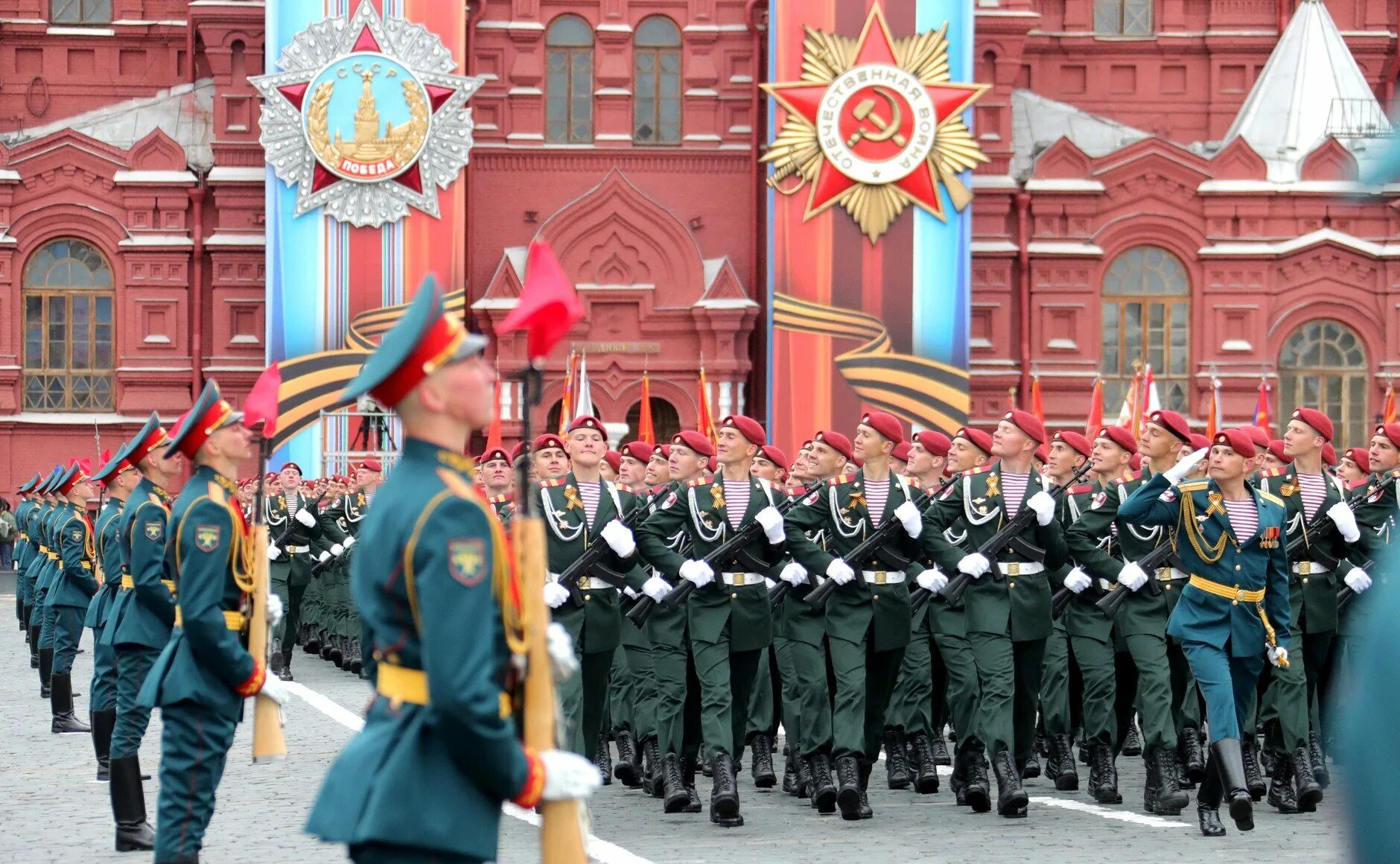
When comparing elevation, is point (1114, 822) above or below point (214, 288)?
below

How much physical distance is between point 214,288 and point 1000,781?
23327mm

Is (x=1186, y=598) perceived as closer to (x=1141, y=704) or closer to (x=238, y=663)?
(x=1141, y=704)

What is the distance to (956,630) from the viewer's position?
10.4 m

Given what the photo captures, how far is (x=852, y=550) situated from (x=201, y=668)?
4219 millimetres

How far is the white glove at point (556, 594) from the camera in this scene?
32.8ft

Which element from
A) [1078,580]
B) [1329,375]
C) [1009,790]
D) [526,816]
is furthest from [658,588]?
[1329,375]

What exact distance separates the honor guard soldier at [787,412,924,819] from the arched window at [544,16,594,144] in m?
20.4

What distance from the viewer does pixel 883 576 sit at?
33.8ft

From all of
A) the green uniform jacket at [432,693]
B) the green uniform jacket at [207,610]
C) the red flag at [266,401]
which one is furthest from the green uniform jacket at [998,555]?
the green uniform jacket at [432,693]

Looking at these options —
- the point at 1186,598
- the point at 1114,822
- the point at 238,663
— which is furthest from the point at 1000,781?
the point at 238,663

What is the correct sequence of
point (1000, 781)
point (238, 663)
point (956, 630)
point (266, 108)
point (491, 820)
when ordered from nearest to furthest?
1. point (491, 820)
2. point (238, 663)
3. point (1000, 781)
4. point (956, 630)
5. point (266, 108)

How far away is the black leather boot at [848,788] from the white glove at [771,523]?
3.78 feet

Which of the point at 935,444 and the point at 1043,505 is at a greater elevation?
the point at 935,444

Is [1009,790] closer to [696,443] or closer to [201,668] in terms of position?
[696,443]
